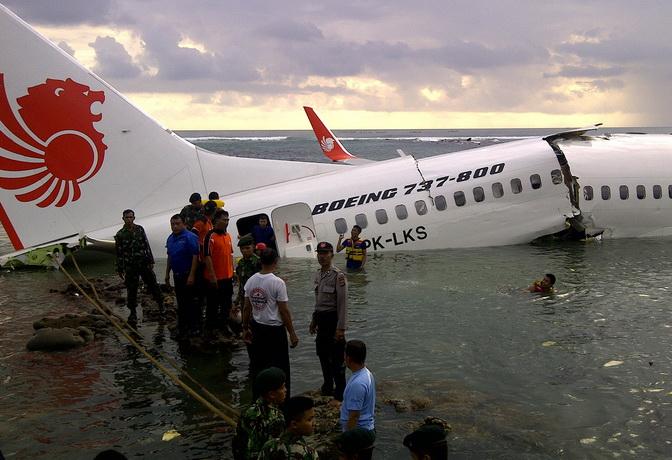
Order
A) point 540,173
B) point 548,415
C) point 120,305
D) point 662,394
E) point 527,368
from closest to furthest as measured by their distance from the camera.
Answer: point 548,415
point 662,394
point 527,368
point 120,305
point 540,173

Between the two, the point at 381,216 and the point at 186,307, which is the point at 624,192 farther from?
the point at 186,307

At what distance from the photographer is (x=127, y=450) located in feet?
22.4

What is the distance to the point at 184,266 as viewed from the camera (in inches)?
396

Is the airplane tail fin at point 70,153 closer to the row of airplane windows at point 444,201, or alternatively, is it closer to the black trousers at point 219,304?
the row of airplane windows at point 444,201

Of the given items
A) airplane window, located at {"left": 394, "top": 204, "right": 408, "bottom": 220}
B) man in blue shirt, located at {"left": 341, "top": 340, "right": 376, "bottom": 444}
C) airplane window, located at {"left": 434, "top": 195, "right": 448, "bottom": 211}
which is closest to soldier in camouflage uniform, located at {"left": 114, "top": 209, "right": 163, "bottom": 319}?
man in blue shirt, located at {"left": 341, "top": 340, "right": 376, "bottom": 444}

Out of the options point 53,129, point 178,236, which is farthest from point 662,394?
point 53,129

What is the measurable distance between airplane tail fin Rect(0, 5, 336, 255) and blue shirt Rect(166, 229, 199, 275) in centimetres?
643

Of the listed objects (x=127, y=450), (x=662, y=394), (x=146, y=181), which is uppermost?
(x=146, y=181)

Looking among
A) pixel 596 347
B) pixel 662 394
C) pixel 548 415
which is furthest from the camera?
pixel 596 347

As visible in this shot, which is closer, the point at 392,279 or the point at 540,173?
the point at 392,279

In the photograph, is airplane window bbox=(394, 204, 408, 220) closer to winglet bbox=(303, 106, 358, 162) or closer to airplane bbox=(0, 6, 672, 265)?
airplane bbox=(0, 6, 672, 265)

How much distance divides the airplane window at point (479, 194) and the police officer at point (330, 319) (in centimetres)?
1047

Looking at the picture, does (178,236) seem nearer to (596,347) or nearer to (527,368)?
(527,368)

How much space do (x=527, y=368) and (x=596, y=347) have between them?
4.97 feet
